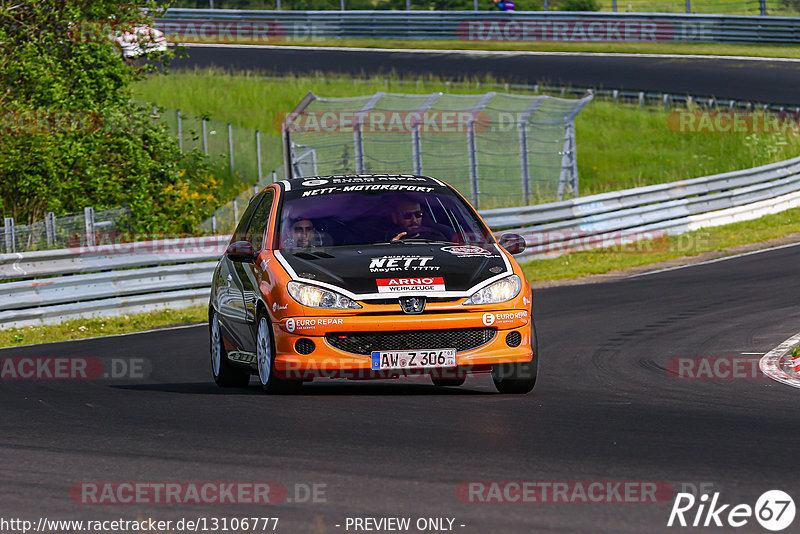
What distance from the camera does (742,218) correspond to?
25281 mm

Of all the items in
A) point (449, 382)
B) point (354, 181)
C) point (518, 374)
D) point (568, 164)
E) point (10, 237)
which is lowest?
point (568, 164)

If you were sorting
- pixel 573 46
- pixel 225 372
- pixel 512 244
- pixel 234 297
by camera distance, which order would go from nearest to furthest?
pixel 512 244, pixel 234 297, pixel 225 372, pixel 573 46

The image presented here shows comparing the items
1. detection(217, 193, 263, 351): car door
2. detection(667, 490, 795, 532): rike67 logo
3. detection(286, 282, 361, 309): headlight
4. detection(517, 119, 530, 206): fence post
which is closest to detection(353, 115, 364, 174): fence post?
detection(517, 119, 530, 206): fence post

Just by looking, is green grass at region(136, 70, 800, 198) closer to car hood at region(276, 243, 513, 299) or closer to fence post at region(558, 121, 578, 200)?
fence post at region(558, 121, 578, 200)

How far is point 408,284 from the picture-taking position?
28.9ft

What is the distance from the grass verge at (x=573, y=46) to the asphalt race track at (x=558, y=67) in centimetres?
105

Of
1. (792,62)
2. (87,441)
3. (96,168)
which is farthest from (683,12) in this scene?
(87,441)

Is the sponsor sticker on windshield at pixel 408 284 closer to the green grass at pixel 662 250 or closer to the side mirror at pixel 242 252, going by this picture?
the side mirror at pixel 242 252

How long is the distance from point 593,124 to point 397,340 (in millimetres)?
28966

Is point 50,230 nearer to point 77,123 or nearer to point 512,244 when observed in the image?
point 77,123

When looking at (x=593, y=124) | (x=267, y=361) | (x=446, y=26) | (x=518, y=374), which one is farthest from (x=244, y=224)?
(x=446, y=26)

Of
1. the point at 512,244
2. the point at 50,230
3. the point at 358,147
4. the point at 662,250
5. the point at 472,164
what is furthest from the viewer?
the point at 358,147

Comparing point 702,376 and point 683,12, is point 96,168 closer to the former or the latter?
point 702,376

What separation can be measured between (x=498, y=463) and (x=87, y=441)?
8.18 ft
